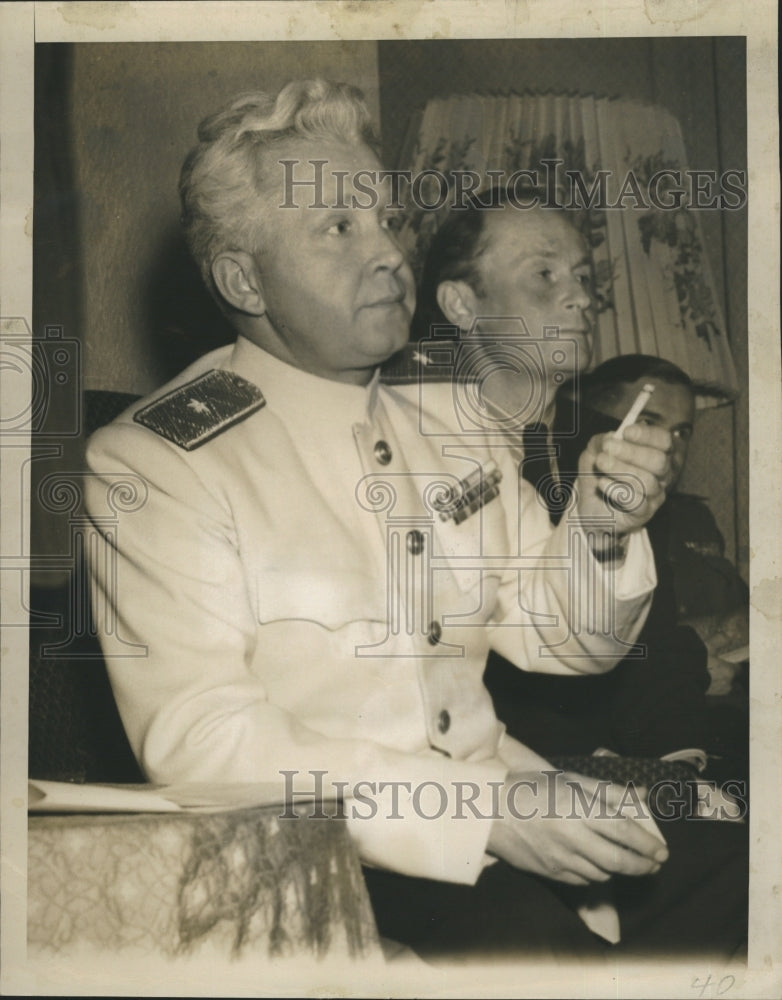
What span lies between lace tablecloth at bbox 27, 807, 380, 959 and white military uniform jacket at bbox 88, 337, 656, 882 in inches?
3.6

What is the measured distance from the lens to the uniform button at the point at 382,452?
2301 millimetres

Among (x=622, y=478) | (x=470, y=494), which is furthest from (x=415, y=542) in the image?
(x=622, y=478)

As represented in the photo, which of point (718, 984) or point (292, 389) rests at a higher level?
point (292, 389)

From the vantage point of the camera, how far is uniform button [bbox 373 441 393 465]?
2301 mm

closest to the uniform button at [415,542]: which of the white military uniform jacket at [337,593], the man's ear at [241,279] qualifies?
the white military uniform jacket at [337,593]

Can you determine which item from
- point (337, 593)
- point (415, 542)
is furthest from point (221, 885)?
point (415, 542)

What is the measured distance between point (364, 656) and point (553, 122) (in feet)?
3.92

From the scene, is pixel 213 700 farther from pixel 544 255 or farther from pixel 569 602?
pixel 544 255

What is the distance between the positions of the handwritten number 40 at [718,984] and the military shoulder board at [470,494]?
1081mm

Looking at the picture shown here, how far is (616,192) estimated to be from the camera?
2352 mm

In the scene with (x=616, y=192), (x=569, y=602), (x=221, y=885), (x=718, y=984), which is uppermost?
(x=616, y=192)

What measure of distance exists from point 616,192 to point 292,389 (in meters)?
0.81

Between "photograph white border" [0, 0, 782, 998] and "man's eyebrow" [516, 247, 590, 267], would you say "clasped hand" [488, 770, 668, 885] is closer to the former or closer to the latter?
"photograph white border" [0, 0, 782, 998]

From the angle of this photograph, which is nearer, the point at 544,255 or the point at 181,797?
the point at 181,797
